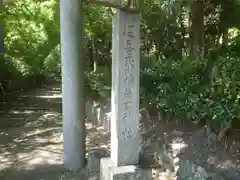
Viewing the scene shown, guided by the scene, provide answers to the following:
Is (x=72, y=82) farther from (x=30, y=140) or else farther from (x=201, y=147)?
(x=30, y=140)

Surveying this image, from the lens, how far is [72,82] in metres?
5.31

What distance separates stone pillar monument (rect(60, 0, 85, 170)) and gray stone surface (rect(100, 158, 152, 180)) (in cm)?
106

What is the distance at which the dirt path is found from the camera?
570 cm

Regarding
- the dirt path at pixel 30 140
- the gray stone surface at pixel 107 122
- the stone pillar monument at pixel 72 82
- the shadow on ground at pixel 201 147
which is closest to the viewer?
the shadow on ground at pixel 201 147

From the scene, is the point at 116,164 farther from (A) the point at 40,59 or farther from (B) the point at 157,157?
(A) the point at 40,59

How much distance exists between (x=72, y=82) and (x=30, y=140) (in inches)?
111

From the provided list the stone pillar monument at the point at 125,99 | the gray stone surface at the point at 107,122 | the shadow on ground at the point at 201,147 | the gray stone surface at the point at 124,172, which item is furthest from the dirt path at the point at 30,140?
the shadow on ground at the point at 201,147

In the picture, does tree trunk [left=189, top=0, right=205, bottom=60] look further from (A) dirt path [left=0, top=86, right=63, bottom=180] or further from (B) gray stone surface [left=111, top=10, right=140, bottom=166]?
(A) dirt path [left=0, top=86, right=63, bottom=180]

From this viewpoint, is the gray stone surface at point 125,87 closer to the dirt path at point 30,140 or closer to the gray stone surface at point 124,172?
the gray stone surface at point 124,172

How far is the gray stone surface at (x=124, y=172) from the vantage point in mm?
4306

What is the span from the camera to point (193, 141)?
4918 millimetres

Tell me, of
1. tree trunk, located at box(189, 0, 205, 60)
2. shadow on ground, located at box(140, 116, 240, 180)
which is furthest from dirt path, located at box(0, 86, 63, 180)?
tree trunk, located at box(189, 0, 205, 60)

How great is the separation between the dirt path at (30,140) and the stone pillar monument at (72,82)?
0.44 meters

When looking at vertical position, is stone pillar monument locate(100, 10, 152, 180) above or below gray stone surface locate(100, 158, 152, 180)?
above
